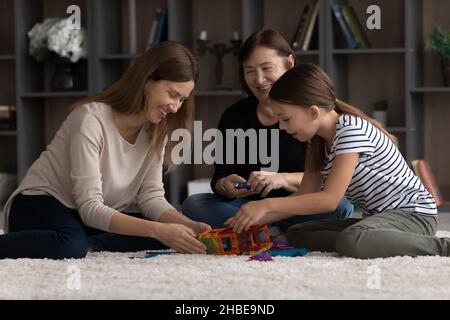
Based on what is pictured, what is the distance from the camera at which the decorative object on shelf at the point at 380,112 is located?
423cm

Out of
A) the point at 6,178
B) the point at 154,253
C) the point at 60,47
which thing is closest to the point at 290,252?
the point at 154,253

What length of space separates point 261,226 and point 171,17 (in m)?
2.07

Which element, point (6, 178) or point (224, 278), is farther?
point (6, 178)

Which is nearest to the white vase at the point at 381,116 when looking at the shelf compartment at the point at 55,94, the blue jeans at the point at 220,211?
the blue jeans at the point at 220,211

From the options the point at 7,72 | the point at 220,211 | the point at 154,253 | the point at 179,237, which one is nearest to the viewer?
the point at 179,237

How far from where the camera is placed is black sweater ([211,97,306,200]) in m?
2.92

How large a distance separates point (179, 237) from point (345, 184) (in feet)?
1.59

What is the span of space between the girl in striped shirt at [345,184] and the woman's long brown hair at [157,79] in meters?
0.27

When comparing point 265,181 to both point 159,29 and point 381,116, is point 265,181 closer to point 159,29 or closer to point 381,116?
point 381,116

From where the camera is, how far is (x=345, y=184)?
95.0 inches

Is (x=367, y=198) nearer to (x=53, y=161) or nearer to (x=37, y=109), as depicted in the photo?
(x=53, y=161)
